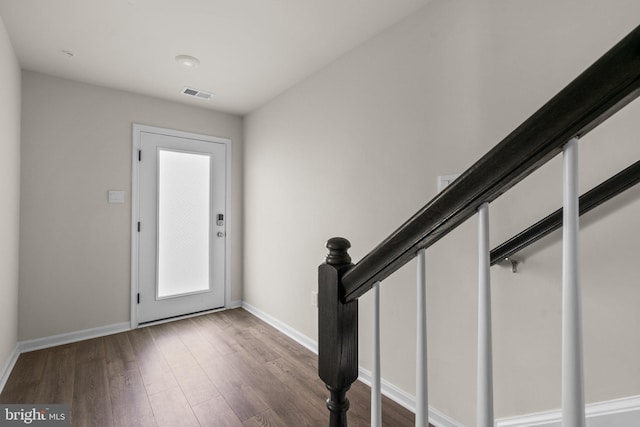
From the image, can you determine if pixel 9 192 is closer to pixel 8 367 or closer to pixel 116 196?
pixel 116 196

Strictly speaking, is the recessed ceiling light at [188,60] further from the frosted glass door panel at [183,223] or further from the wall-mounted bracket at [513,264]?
the wall-mounted bracket at [513,264]

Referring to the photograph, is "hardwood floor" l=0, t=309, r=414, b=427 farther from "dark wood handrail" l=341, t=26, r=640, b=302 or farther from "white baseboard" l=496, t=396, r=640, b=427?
"dark wood handrail" l=341, t=26, r=640, b=302

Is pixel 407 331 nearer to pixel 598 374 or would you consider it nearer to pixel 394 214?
pixel 394 214

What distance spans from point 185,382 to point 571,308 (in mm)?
2446

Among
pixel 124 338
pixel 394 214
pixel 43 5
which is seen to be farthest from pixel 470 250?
pixel 124 338

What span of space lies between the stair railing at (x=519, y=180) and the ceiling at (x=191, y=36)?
1789 millimetres

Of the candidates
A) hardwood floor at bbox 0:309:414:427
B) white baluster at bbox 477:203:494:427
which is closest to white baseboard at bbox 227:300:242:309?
hardwood floor at bbox 0:309:414:427

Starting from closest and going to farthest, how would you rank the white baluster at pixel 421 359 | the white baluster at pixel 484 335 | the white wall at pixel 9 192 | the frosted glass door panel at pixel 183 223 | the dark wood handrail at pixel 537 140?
1. the dark wood handrail at pixel 537 140
2. the white baluster at pixel 484 335
3. the white baluster at pixel 421 359
4. the white wall at pixel 9 192
5. the frosted glass door panel at pixel 183 223

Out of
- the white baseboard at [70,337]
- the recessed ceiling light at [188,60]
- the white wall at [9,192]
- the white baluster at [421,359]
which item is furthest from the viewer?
the white baseboard at [70,337]

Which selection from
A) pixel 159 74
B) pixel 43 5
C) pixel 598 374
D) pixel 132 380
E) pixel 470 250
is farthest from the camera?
pixel 159 74

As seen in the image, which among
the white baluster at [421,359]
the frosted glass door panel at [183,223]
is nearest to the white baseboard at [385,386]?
the frosted glass door panel at [183,223]

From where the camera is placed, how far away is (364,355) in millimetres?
2238

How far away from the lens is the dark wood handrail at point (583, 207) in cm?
104

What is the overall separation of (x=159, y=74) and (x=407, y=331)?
293 centimetres
